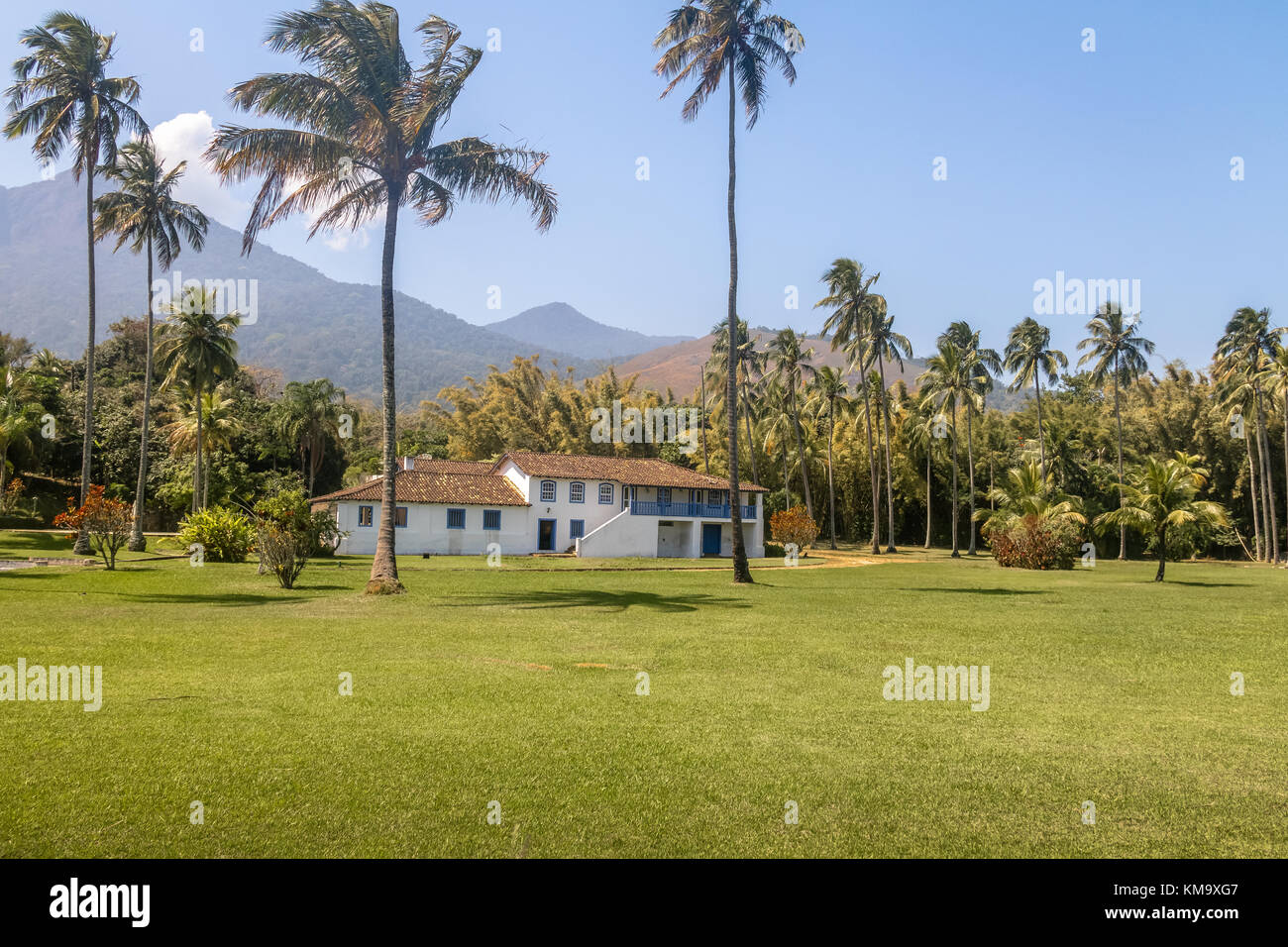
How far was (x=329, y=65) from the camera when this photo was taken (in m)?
20.4

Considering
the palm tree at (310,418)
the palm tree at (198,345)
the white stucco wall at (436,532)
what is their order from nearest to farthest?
the palm tree at (198,345) < the white stucco wall at (436,532) < the palm tree at (310,418)

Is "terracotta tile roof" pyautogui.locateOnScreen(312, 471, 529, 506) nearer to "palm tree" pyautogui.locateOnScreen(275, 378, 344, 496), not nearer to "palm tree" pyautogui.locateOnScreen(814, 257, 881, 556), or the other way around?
"palm tree" pyautogui.locateOnScreen(275, 378, 344, 496)

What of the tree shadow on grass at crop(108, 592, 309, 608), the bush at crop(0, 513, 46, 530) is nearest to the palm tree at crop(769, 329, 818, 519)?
the tree shadow on grass at crop(108, 592, 309, 608)

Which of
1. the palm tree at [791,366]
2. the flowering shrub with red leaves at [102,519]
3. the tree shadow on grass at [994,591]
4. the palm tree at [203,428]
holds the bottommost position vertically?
the tree shadow on grass at [994,591]

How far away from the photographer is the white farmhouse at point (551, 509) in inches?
1753

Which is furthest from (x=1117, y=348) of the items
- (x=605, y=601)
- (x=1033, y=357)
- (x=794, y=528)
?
(x=605, y=601)

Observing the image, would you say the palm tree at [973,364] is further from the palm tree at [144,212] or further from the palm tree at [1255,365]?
the palm tree at [144,212]

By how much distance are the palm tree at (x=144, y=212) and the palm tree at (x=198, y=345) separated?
2344 mm

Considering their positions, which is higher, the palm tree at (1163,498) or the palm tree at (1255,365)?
the palm tree at (1255,365)

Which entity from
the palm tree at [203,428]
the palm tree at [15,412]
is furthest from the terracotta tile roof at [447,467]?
the palm tree at [15,412]

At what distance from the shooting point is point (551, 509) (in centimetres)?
4856

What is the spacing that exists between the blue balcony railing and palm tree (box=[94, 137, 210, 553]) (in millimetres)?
24488
